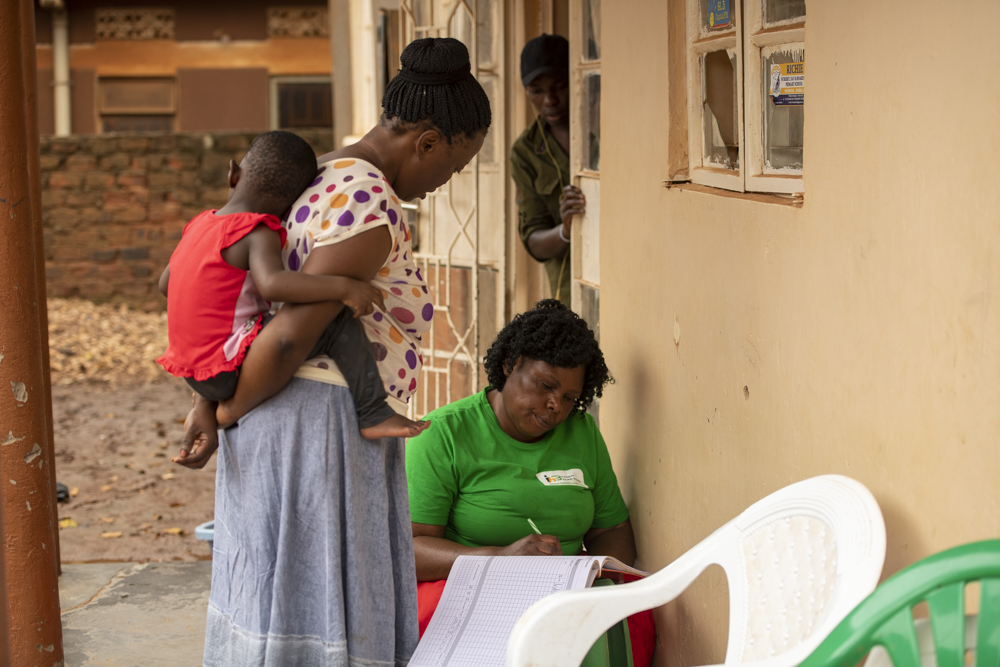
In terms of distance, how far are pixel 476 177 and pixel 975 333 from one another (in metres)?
3.30

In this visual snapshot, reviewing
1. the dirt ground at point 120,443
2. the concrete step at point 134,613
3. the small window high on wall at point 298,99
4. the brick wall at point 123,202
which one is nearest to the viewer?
the concrete step at point 134,613

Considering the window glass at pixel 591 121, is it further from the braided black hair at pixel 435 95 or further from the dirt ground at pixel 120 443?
the dirt ground at pixel 120 443

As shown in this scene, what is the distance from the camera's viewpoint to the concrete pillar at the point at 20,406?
7.39 feet

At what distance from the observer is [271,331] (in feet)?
5.51

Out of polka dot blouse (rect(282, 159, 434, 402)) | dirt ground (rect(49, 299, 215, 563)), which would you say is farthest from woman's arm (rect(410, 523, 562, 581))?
dirt ground (rect(49, 299, 215, 563))

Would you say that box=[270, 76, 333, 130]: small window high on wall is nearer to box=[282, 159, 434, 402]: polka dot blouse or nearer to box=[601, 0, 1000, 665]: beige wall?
box=[601, 0, 1000, 665]: beige wall

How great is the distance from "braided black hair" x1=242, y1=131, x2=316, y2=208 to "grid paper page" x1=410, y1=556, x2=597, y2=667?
96 cm

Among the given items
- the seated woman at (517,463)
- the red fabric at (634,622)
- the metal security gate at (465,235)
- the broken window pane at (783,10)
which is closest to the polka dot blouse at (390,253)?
the seated woman at (517,463)

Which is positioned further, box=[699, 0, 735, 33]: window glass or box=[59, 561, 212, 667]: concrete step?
box=[59, 561, 212, 667]: concrete step

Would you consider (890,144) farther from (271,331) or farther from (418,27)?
(418,27)

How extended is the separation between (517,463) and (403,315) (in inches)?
32.3

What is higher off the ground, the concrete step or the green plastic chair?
the green plastic chair

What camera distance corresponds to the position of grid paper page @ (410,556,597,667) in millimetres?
2020

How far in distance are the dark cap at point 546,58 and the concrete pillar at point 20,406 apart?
5.92 ft
